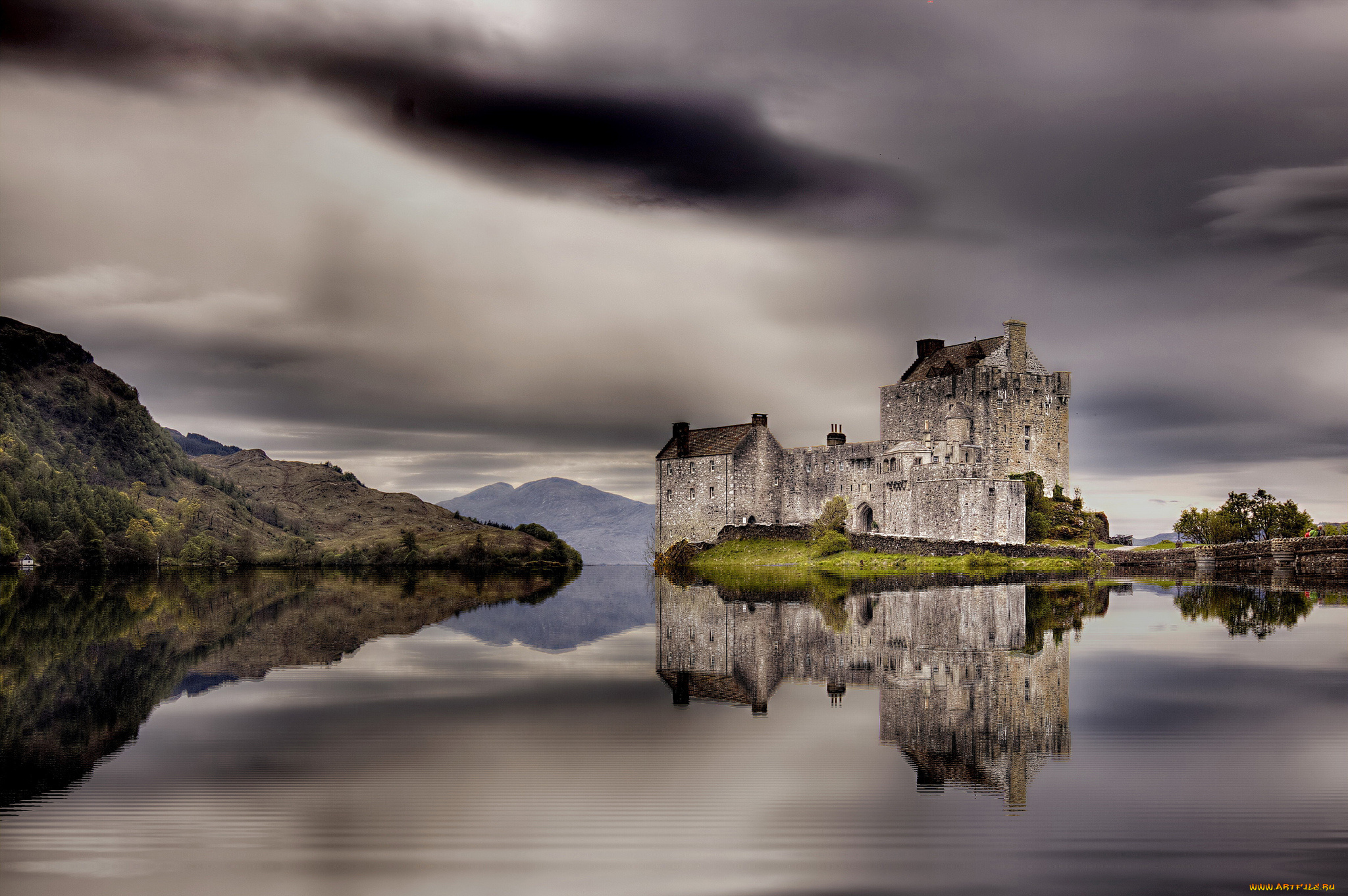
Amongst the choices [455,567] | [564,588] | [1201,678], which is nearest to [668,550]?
[455,567]

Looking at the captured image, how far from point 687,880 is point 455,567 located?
69.7 metres

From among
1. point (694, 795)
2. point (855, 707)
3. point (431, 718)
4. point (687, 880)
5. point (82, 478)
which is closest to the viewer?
point (687, 880)

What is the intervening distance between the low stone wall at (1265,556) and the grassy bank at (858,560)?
6.67 metres

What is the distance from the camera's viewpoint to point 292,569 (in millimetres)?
70562

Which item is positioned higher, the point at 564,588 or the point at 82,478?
the point at 82,478

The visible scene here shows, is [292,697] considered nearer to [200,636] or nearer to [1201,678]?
[200,636]

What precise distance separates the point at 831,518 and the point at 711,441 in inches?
546

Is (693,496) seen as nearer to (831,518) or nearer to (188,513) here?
(831,518)

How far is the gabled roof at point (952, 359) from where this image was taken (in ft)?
222

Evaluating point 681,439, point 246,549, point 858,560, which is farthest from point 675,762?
point 246,549

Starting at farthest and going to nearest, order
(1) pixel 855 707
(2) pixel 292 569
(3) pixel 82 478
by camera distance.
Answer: (3) pixel 82 478
(2) pixel 292 569
(1) pixel 855 707

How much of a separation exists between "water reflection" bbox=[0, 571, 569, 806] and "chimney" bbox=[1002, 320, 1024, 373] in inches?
1592

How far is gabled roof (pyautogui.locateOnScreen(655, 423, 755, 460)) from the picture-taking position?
245ft

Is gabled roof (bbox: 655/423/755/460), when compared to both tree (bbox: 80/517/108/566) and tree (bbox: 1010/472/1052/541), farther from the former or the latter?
tree (bbox: 80/517/108/566)
